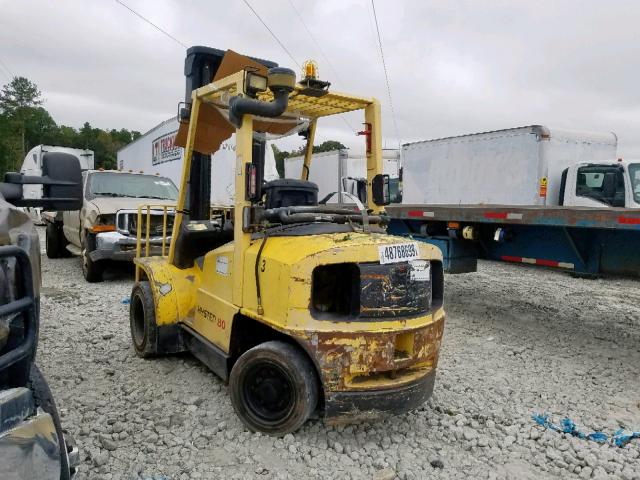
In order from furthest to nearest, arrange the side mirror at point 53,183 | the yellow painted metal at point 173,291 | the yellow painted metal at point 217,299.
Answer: the yellow painted metal at point 173,291 < the yellow painted metal at point 217,299 < the side mirror at point 53,183

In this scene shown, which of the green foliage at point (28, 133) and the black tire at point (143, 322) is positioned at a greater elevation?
the green foliage at point (28, 133)

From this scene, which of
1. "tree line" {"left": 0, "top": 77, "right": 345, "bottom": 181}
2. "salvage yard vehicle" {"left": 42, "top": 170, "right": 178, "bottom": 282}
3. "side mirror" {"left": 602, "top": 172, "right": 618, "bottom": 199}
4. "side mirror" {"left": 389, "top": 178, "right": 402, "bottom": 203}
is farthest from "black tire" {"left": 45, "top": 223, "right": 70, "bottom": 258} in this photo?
"tree line" {"left": 0, "top": 77, "right": 345, "bottom": 181}

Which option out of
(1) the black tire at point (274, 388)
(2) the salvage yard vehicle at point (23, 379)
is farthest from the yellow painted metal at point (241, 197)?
(2) the salvage yard vehicle at point (23, 379)

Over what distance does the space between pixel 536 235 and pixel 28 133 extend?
6817cm

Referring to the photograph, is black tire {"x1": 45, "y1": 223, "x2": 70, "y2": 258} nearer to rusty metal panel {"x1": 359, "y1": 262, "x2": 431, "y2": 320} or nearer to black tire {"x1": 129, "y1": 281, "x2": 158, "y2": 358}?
black tire {"x1": 129, "y1": 281, "x2": 158, "y2": 358}

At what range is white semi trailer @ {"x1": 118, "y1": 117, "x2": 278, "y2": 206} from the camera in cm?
1195

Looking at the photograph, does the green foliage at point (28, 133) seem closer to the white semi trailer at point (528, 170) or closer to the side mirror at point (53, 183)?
the white semi trailer at point (528, 170)

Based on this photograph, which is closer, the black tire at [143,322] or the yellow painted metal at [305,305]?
the yellow painted metal at [305,305]

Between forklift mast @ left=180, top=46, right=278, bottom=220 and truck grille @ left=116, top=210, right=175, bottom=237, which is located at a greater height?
forklift mast @ left=180, top=46, right=278, bottom=220

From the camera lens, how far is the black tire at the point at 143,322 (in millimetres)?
4496

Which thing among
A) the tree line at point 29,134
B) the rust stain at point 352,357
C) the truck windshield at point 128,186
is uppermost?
the tree line at point 29,134

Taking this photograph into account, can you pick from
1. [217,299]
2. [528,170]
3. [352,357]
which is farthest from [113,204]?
[528,170]

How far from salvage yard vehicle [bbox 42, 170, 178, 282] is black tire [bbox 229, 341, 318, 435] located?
4.08 metres

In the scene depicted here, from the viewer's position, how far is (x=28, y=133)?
201 feet
